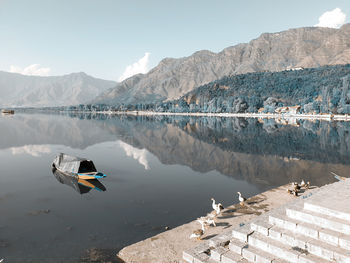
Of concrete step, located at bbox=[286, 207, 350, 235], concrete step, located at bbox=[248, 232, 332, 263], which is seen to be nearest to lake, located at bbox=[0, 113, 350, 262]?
concrete step, located at bbox=[248, 232, 332, 263]

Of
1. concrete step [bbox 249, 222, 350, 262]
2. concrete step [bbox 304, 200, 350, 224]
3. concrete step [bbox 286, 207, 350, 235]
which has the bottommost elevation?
concrete step [bbox 249, 222, 350, 262]

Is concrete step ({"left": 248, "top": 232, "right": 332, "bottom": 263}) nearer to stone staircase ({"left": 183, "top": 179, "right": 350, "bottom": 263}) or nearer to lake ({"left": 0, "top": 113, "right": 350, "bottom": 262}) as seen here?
stone staircase ({"left": 183, "top": 179, "right": 350, "bottom": 263})

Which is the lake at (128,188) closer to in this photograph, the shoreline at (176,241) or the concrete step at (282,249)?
the shoreline at (176,241)

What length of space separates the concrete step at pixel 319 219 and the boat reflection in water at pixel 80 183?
908 inches

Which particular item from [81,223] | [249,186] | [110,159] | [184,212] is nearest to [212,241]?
[184,212]

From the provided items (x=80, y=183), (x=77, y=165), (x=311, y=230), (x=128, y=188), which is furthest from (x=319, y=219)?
(x=77, y=165)

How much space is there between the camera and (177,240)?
16.2m

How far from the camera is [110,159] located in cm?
4866

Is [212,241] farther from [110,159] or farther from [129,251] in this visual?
[110,159]

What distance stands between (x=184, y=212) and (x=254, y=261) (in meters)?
10.9

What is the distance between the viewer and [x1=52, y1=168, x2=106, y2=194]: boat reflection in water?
99.3ft

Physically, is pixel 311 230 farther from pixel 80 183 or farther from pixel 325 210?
pixel 80 183

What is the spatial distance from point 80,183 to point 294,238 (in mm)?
27982

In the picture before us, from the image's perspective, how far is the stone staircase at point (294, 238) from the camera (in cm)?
1078
